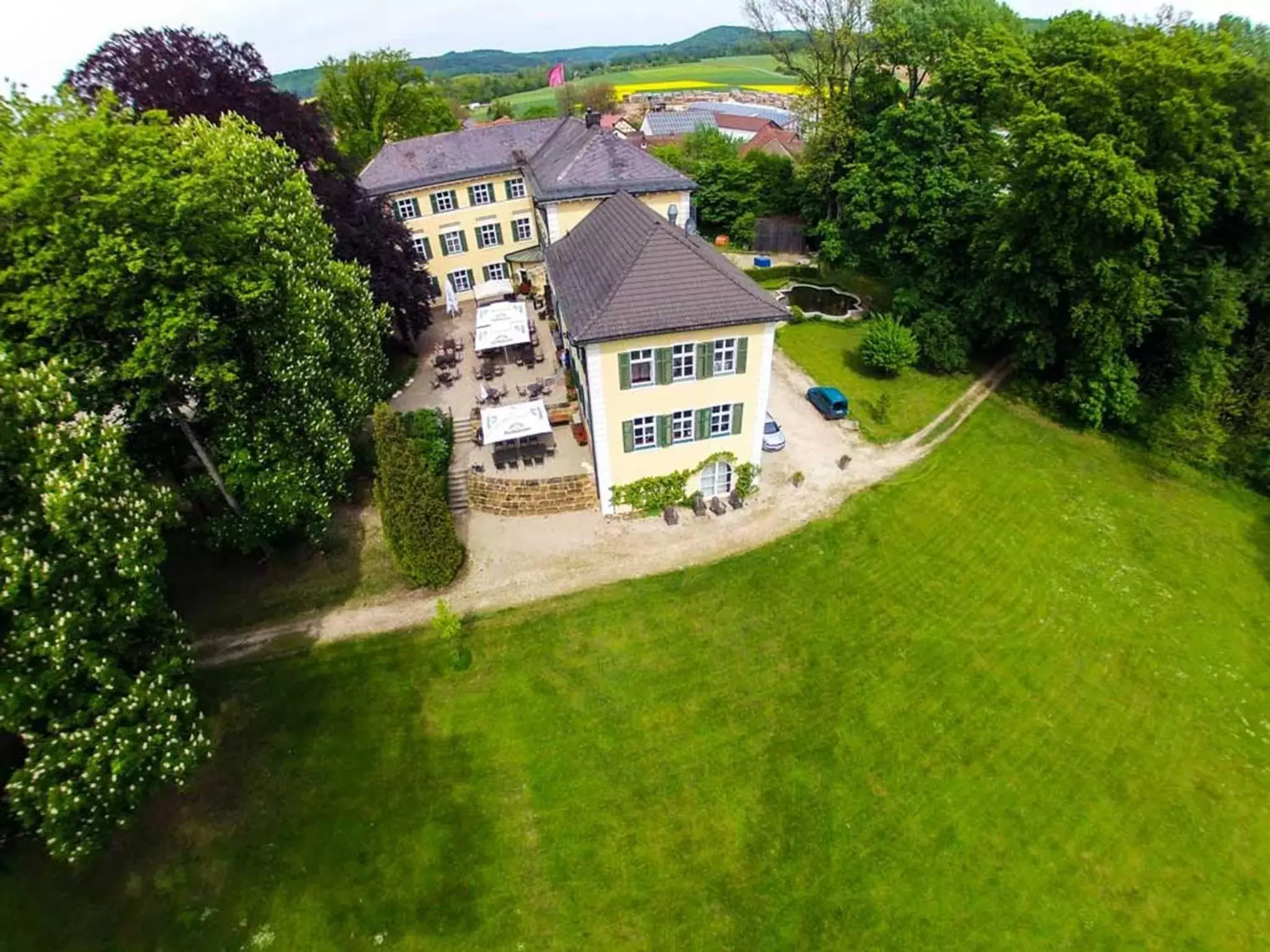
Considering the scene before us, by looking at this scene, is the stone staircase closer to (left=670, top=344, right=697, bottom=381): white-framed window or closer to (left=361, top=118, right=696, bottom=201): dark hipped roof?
(left=670, top=344, right=697, bottom=381): white-framed window

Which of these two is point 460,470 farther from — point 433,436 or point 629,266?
point 629,266

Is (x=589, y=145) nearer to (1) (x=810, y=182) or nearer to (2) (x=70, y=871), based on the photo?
(1) (x=810, y=182)

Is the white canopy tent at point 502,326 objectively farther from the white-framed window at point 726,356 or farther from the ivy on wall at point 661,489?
the white-framed window at point 726,356

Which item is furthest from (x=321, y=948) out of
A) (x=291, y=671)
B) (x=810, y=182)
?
(x=810, y=182)

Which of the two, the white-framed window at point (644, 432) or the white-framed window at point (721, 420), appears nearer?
the white-framed window at point (644, 432)

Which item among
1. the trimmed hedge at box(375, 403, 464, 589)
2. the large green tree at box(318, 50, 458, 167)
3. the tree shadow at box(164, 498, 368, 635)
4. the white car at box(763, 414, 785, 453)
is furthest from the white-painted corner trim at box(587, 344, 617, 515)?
the large green tree at box(318, 50, 458, 167)

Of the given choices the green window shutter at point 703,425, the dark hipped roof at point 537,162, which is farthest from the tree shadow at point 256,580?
the dark hipped roof at point 537,162
